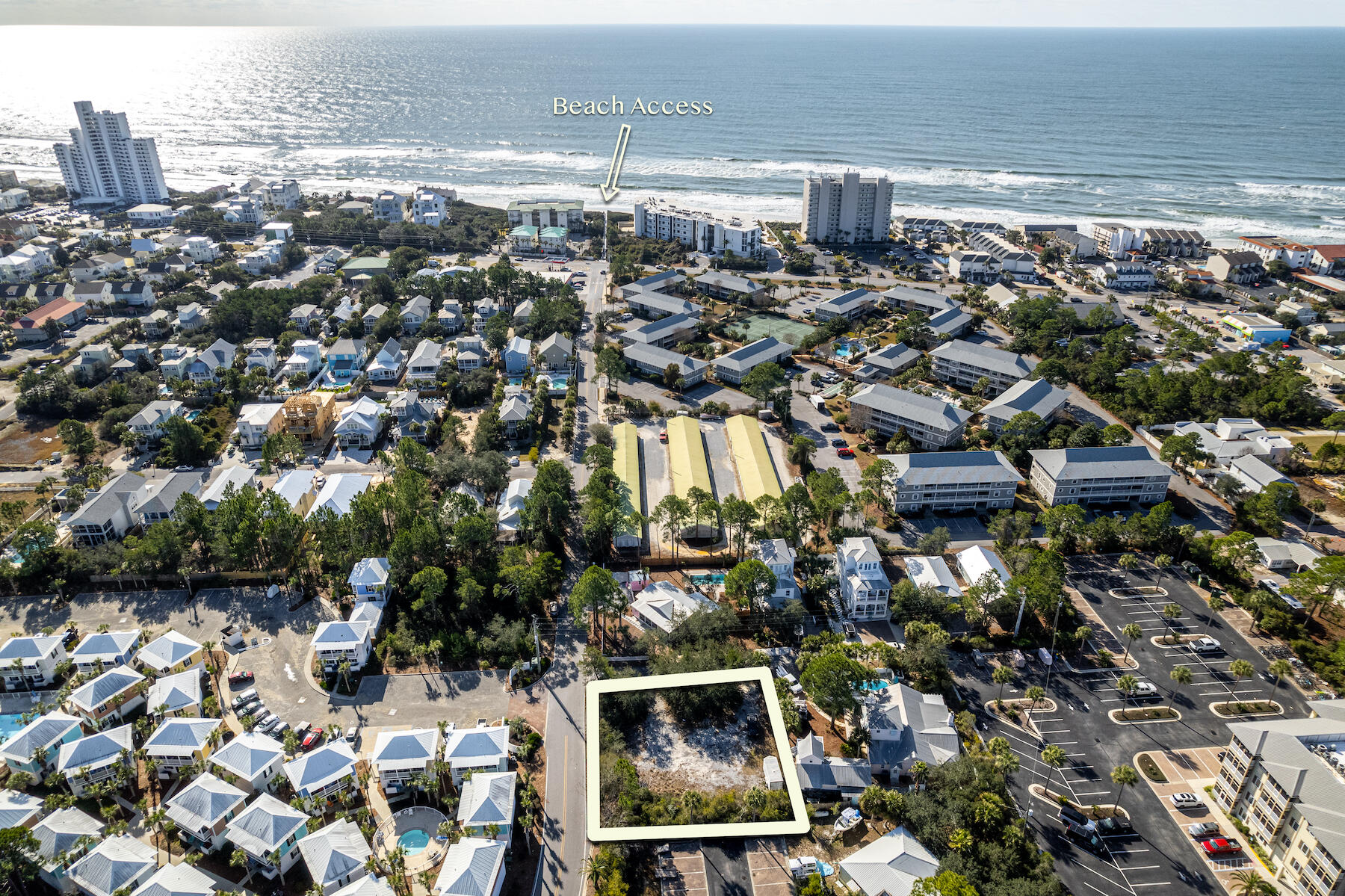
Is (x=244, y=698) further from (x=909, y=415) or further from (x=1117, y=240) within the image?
(x=1117, y=240)

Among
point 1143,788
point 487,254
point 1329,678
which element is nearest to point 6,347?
point 487,254

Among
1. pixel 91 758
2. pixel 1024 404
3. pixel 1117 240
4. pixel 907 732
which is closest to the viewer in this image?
pixel 91 758

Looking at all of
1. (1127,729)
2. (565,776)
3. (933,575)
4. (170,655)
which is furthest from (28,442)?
(1127,729)

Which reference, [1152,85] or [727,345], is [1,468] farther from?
[1152,85]

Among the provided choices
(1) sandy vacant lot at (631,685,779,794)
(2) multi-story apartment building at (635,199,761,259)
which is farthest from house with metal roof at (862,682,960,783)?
(2) multi-story apartment building at (635,199,761,259)

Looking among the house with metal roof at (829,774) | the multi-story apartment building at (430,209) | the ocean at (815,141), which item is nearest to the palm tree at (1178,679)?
the house with metal roof at (829,774)

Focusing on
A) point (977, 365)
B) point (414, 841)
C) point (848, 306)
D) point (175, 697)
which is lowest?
point (414, 841)

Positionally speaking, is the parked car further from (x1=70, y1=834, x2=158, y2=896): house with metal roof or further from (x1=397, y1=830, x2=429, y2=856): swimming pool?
(x1=397, y1=830, x2=429, y2=856): swimming pool
